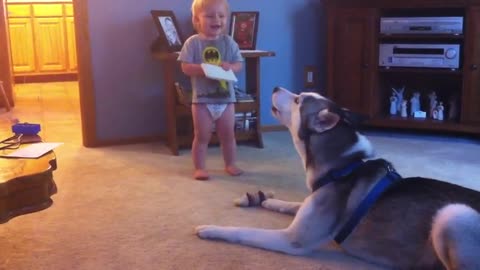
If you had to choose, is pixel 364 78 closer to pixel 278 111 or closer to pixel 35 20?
pixel 278 111

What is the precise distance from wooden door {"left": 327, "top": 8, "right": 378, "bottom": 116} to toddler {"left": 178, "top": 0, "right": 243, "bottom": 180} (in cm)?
121

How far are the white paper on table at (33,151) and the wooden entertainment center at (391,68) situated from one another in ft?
9.42

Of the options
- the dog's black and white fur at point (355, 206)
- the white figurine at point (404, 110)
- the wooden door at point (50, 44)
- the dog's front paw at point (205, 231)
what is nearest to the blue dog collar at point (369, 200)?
the dog's black and white fur at point (355, 206)

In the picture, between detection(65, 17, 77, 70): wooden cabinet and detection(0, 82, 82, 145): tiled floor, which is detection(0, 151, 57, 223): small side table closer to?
detection(0, 82, 82, 145): tiled floor

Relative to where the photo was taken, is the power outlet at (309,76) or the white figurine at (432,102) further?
the power outlet at (309,76)

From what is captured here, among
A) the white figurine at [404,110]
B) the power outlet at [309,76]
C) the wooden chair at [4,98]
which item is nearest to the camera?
the white figurine at [404,110]

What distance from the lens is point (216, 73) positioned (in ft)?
9.58

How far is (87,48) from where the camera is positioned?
369 cm

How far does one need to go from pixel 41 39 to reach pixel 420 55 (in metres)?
4.92

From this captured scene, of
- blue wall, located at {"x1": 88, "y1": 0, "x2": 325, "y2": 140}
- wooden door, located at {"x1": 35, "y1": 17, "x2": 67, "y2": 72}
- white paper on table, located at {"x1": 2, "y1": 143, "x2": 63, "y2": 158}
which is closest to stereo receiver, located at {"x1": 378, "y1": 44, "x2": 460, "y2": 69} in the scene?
blue wall, located at {"x1": 88, "y1": 0, "x2": 325, "y2": 140}

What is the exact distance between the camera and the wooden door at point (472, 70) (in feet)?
12.0

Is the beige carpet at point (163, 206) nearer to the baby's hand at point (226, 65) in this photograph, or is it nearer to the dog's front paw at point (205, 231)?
the dog's front paw at point (205, 231)

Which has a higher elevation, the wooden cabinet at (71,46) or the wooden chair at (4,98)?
the wooden cabinet at (71,46)

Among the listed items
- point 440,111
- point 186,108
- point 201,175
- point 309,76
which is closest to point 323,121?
point 201,175
